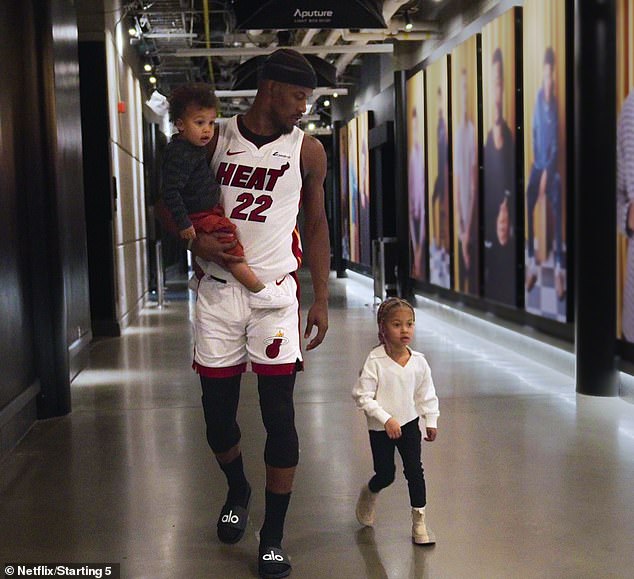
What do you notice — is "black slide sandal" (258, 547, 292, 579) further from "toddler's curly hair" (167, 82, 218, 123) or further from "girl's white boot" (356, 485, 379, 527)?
"toddler's curly hair" (167, 82, 218, 123)

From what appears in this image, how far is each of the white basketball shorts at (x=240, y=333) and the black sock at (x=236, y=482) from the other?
0.40 metres

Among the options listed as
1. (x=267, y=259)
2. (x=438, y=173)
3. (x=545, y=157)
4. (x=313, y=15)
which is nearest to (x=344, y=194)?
(x=438, y=173)

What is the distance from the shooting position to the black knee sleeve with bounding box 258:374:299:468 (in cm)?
316

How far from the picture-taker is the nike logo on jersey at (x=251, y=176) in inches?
124

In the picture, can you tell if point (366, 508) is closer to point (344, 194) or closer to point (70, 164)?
point (70, 164)

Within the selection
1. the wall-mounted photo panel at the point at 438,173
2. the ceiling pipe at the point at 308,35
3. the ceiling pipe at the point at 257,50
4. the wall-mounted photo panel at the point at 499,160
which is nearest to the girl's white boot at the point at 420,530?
the wall-mounted photo panel at the point at 499,160

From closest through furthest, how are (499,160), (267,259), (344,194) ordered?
(267,259), (499,160), (344,194)

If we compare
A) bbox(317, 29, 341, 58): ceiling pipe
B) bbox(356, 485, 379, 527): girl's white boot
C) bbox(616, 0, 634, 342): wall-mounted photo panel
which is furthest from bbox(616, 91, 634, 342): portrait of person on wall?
bbox(317, 29, 341, 58): ceiling pipe

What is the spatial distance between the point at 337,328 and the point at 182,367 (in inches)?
118

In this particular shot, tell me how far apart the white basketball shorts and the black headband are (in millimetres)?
631

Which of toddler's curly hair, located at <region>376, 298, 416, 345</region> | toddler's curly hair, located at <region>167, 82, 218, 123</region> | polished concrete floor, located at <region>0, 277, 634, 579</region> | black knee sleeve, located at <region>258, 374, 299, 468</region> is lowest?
polished concrete floor, located at <region>0, 277, 634, 579</region>

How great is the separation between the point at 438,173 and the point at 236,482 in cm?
850

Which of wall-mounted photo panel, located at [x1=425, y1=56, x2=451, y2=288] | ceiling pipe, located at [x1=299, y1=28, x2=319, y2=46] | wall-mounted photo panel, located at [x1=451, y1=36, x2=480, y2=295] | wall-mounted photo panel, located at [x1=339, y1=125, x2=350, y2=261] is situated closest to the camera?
wall-mounted photo panel, located at [x1=451, y1=36, x2=480, y2=295]

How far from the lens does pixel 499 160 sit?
8.90 metres
